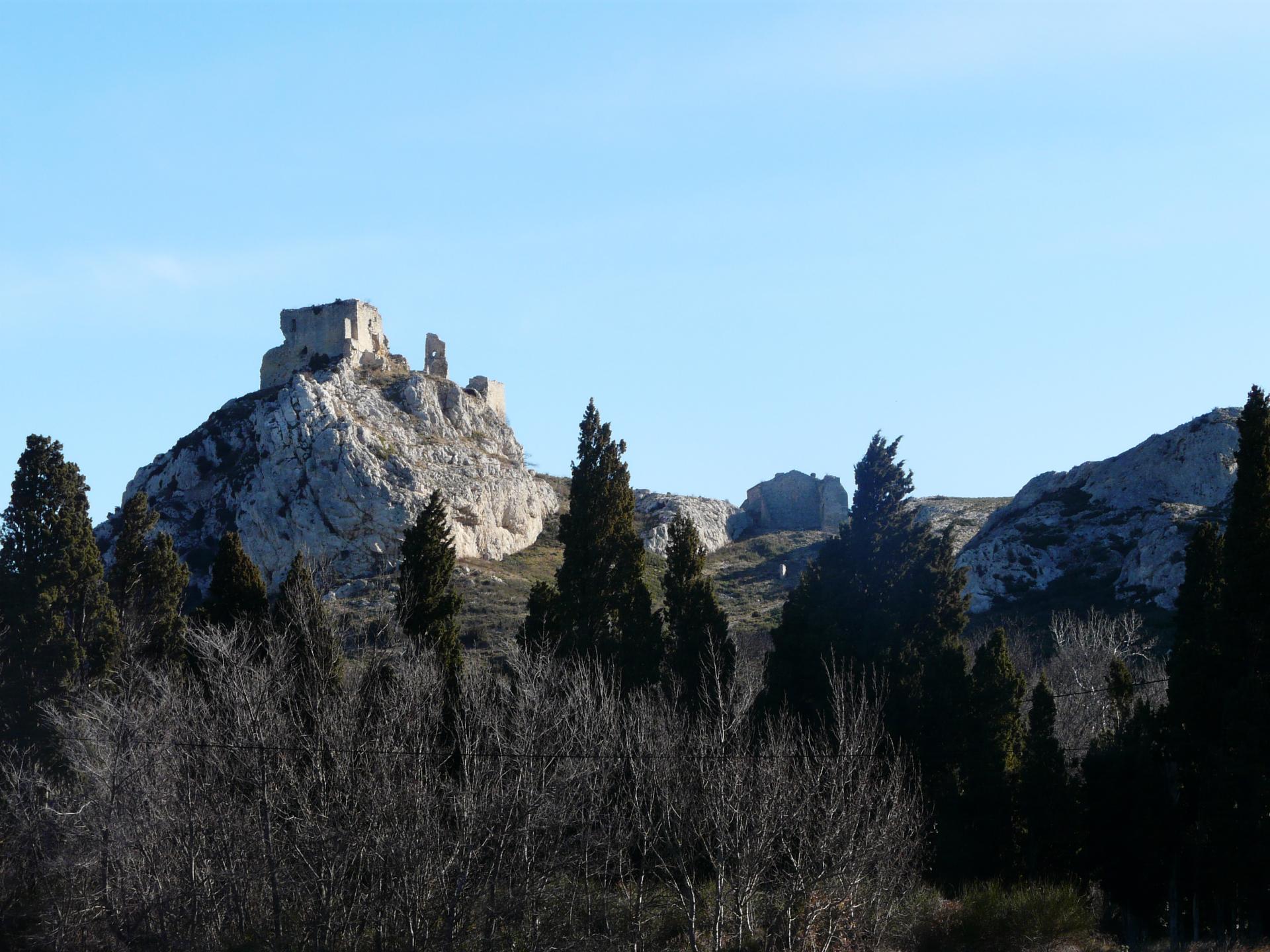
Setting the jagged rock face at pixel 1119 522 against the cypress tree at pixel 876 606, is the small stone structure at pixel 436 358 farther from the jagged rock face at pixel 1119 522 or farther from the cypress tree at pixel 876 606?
the cypress tree at pixel 876 606

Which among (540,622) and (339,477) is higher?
(339,477)

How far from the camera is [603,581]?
36.6 m

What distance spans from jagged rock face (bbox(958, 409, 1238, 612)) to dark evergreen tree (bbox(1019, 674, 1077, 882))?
32.9 metres

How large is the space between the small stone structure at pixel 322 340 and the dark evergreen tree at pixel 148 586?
147ft

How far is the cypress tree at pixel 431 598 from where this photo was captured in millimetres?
32594

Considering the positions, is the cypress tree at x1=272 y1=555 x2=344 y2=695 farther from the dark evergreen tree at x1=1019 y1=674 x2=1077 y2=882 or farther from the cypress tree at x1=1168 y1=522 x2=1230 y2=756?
the cypress tree at x1=1168 y1=522 x2=1230 y2=756

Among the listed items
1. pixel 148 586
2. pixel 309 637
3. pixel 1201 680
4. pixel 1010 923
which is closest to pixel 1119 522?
pixel 1201 680

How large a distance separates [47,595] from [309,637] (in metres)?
12.7

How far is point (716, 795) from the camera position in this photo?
2525 cm

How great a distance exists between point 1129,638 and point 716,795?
2963cm

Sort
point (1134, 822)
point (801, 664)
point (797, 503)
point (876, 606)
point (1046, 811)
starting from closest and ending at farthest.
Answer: point (1134, 822) → point (1046, 811) → point (801, 664) → point (876, 606) → point (797, 503)

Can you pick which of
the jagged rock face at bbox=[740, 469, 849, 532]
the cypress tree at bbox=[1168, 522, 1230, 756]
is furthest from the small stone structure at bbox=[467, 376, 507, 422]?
the cypress tree at bbox=[1168, 522, 1230, 756]

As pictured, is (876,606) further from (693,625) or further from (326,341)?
(326,341)

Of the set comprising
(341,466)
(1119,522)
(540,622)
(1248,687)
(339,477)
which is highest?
(341,466)
